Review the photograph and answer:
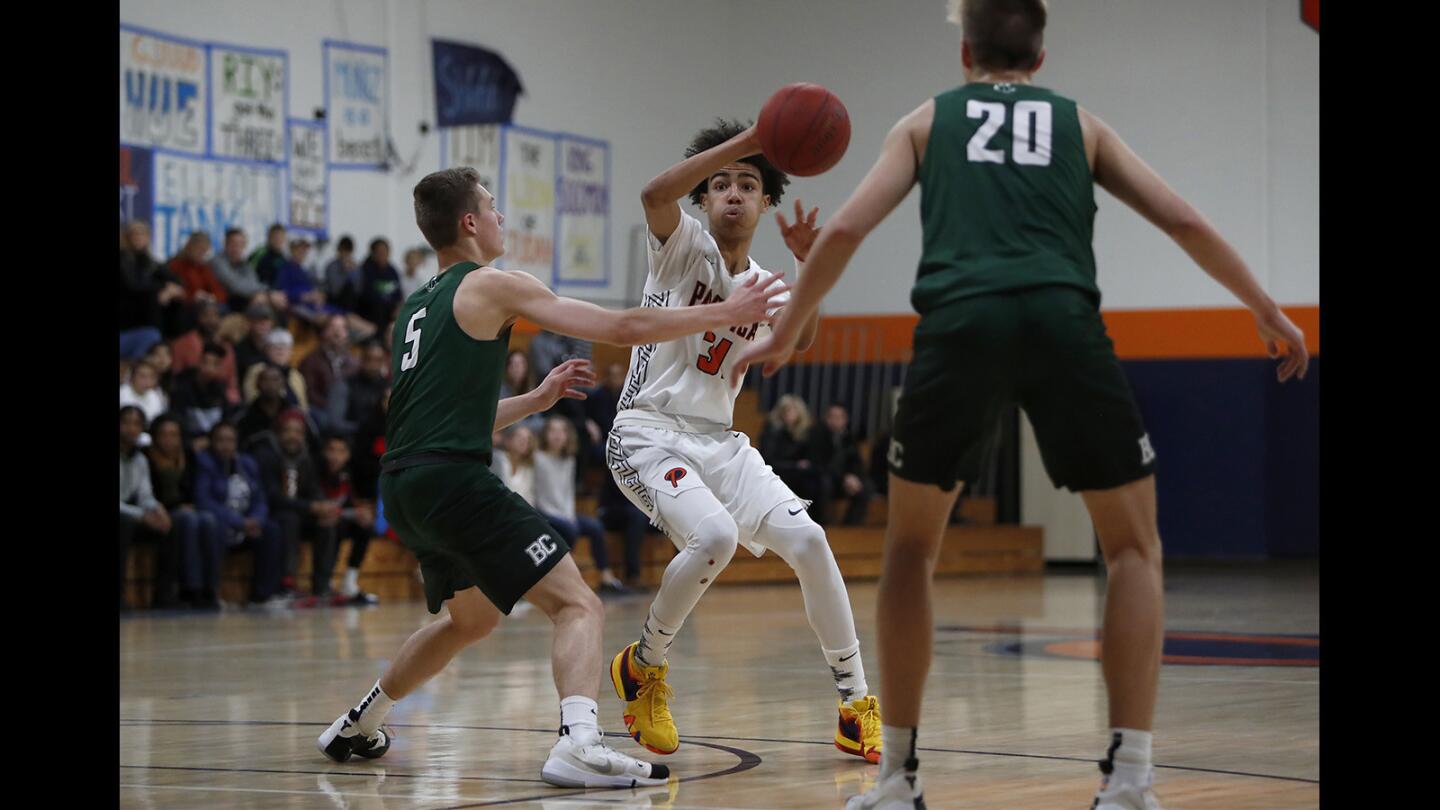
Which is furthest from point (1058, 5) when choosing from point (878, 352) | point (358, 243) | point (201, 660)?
point (201, 660)

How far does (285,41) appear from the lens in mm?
18406

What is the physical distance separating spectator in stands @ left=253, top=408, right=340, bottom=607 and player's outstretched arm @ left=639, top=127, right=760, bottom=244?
9018 millimetres

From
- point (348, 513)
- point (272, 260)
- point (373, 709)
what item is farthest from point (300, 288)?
point (373, 709)

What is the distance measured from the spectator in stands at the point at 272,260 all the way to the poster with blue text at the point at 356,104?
6.63 ft

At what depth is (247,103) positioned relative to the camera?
1802cm

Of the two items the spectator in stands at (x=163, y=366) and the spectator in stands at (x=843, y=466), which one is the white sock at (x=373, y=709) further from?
the spectator in stands at (x=843, y=466)

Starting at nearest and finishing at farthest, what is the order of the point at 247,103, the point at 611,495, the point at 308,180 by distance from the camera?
the point at 611,495
the point at 247,103
the point at 308,180

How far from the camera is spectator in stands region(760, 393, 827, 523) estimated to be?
17.4 meters

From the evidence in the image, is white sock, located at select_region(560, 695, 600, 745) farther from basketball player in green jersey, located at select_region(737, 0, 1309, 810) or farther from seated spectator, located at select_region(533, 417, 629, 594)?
seated spectator, located at select_region(533, 417, 629, 594)

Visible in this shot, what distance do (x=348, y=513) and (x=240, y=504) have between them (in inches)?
38.7

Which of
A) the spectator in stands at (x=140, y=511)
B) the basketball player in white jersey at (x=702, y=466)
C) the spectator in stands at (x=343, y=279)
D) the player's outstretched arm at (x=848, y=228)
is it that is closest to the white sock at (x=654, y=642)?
the basketball player in white jersey at (x=702, y=466)

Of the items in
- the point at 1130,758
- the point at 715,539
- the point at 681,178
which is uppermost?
the point at 681,178

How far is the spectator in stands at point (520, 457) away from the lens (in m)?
14.6

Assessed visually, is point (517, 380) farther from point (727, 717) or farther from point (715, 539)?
point (715, 539)
